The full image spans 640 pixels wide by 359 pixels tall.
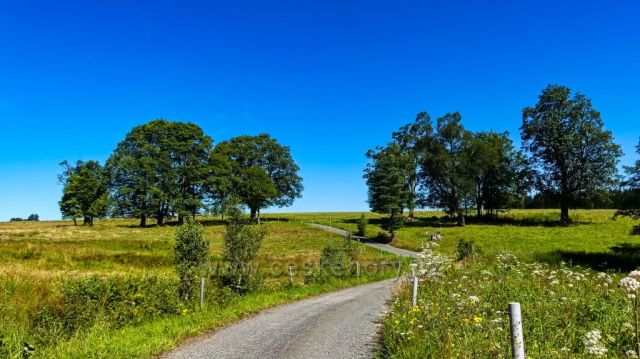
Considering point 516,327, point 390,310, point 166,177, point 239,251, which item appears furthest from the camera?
point 166,177

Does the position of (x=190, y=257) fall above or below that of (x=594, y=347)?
below

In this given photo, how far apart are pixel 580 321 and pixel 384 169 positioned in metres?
50.5

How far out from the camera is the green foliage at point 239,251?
68.9 feet

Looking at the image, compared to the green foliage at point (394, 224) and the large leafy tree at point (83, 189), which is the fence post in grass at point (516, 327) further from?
the large leafy tree at point (83, 189)

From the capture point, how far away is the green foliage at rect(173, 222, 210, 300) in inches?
684

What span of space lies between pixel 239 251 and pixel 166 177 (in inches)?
1958

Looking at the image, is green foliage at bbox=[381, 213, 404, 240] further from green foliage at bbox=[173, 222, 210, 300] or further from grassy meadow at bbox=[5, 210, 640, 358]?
green foliage at bbox=[173, 222, 210, 300]

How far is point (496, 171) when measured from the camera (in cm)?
7112

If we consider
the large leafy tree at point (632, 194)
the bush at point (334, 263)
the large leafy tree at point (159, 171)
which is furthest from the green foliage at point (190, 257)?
the large leafy tree at point (159, 171)

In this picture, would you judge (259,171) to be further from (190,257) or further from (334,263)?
(190,257)

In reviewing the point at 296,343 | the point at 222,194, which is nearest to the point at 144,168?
the point at 222,194

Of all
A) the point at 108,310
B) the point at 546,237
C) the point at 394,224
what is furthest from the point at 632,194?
the point at 108,310

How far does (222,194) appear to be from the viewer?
71.2 meters

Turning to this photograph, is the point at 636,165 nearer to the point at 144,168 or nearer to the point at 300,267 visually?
the point at 300,267
